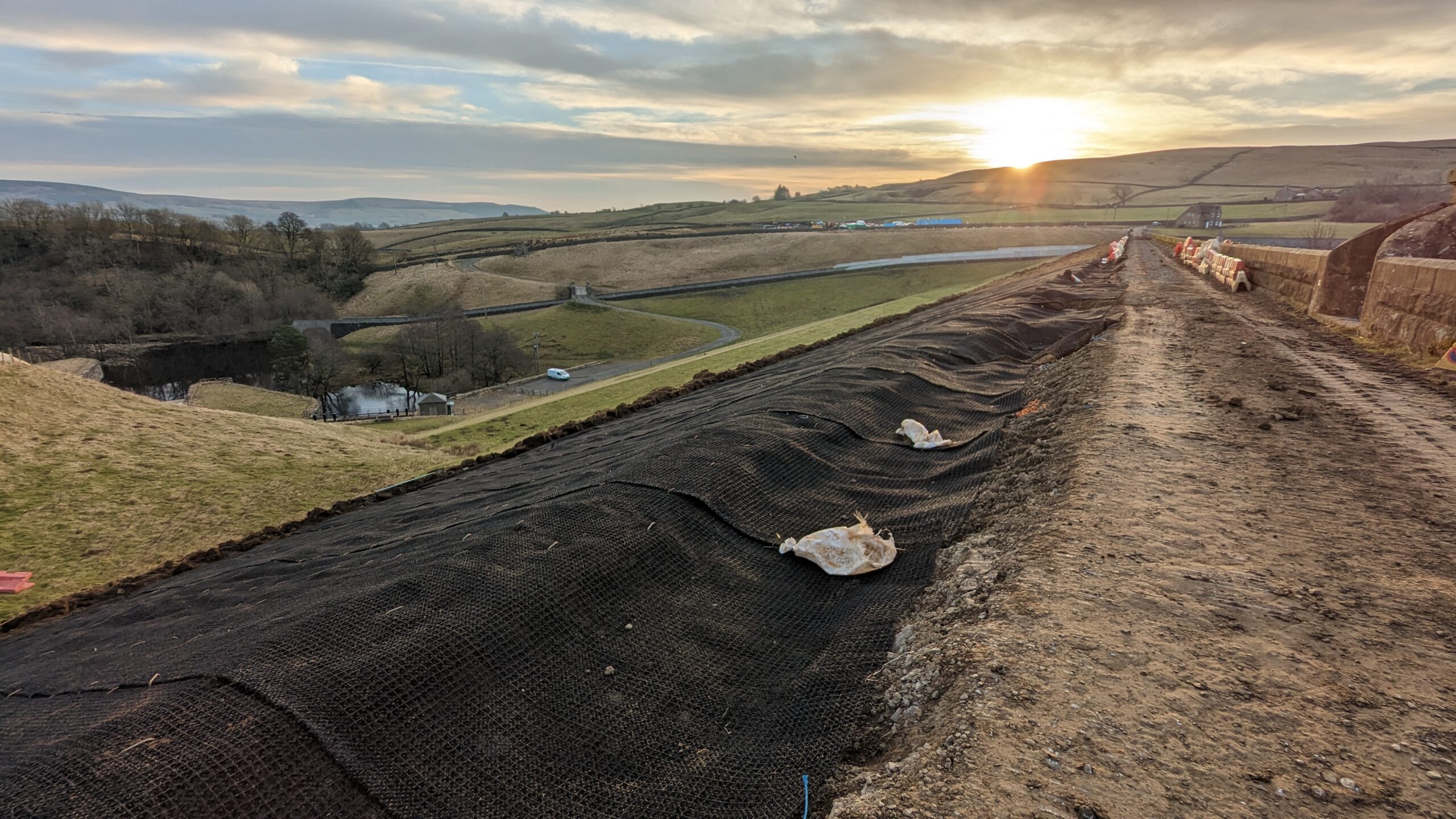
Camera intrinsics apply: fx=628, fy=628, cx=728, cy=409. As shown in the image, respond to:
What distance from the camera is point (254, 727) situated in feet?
11.6

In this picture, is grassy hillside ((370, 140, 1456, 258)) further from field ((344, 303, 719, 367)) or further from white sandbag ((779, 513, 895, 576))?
white sandbag ((779, 513, 895, 576))

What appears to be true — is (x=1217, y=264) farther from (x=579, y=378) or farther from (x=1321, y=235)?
(x=1321, y=235)

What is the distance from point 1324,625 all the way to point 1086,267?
36.1 meters

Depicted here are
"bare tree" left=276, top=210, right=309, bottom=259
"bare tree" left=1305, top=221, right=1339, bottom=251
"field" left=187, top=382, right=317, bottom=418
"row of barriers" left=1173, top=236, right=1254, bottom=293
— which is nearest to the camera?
"row of barriers" left=1173, top=236, right=1254, bottom=293

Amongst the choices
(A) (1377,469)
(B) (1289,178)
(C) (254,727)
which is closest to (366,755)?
(C) (254,727)

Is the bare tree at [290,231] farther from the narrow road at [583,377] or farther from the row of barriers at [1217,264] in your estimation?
the row of barriers at [1217,264]

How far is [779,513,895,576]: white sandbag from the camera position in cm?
590

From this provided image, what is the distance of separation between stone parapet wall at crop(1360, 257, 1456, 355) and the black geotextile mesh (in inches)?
345

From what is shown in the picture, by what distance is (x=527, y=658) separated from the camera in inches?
174

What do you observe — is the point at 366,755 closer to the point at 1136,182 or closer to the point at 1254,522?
the point at 1254,522

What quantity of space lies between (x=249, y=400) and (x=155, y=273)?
61.6 metres

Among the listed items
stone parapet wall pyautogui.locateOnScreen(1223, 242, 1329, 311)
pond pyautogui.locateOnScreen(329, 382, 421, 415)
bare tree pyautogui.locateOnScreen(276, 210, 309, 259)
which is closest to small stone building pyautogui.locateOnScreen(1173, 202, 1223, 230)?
stone parapet wall pyautogui.locateOnScreen(1223, 242, 1329, 311)

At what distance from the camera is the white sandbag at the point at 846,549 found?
5.90 meters

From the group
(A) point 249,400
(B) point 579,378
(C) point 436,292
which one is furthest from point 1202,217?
(A) point 249,400
